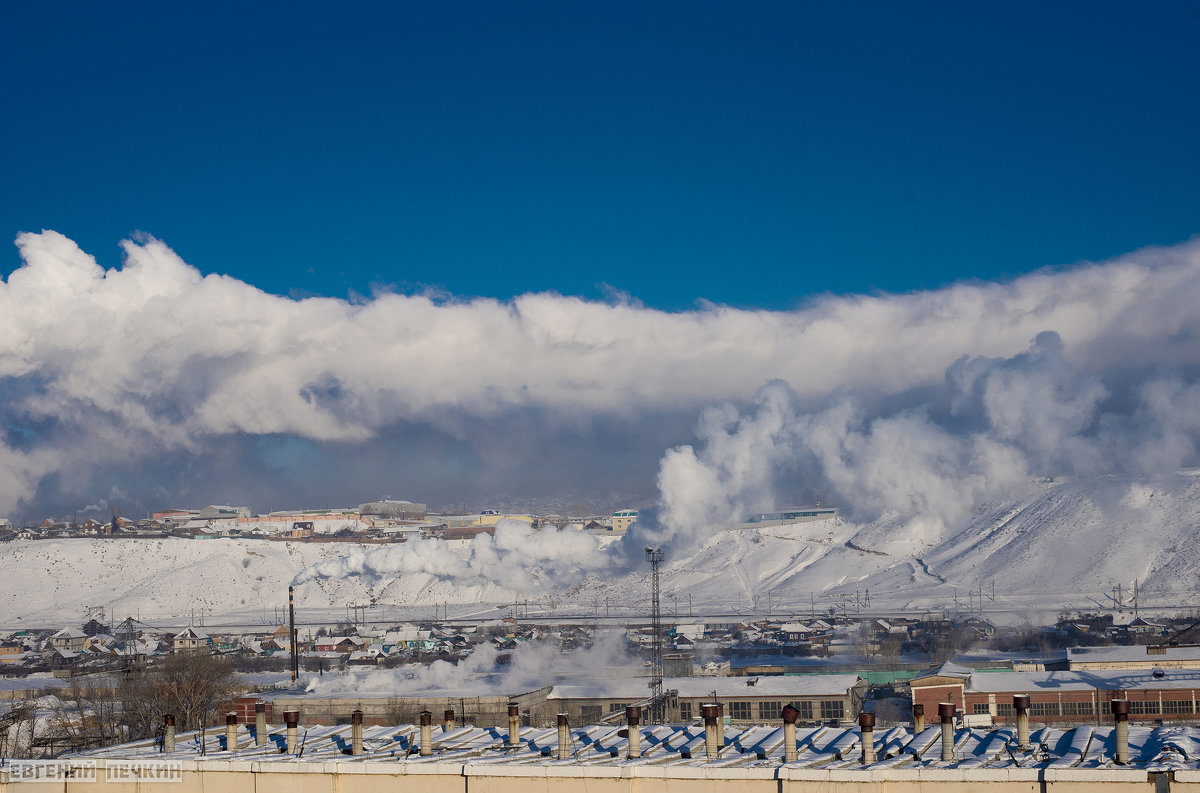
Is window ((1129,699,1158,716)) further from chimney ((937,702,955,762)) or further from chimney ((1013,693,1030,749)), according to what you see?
chimney ((937,702,955,762))

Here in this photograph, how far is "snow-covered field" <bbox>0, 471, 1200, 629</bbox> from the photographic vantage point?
8825 cm

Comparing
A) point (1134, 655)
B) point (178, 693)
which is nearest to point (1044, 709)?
point (1134, 655)

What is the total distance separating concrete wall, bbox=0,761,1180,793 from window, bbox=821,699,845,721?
27.9 metres

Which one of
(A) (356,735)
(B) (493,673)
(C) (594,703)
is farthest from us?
(B) (493,673)

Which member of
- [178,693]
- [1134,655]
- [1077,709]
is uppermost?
[178,693]

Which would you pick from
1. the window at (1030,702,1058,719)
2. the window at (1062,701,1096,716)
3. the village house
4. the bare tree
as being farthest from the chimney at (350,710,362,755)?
the village house

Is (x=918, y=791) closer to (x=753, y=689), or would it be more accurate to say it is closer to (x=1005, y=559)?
(x=753, y=689)

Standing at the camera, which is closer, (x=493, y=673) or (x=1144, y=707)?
(x=1144, y=707)

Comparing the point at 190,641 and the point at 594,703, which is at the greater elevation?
the point at 594,703

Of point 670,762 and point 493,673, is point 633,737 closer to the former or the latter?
point 670,762

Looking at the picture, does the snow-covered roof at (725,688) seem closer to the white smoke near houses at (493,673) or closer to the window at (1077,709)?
the white smoke near houses at (493,673)

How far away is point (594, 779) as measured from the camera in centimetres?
1396

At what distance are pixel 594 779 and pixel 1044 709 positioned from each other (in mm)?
25388

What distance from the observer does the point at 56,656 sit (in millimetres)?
67062
